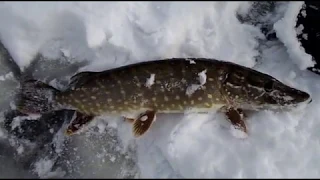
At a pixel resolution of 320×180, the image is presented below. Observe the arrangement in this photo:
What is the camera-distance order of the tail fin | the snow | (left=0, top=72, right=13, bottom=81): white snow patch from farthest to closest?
(left=0, top=72, right=13, bottom=81): white snow patch
the tail fin
the snow

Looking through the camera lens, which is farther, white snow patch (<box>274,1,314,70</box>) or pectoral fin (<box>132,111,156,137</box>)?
white snow patch (<box>274,1,314,70</box>)

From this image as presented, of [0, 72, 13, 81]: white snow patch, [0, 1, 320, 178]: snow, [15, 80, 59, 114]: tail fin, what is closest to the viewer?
[0, 1, 320, 178]: snow

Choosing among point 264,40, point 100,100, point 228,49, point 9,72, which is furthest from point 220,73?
point 9,72

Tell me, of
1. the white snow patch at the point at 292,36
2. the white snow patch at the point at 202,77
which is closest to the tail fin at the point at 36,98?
the white snow patch at the point at 202,77

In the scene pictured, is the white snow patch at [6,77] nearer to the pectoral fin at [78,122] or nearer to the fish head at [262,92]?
the pectoral fin at [78,122]

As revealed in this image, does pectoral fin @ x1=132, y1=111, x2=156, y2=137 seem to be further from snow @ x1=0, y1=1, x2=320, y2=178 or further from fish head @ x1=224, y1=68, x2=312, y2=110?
fish head @ x1=224, y1=68, x2=312, y2=110

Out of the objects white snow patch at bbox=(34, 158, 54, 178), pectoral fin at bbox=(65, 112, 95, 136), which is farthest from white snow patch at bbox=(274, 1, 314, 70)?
white snow patch at bbox=(34, 158, 54, 178)

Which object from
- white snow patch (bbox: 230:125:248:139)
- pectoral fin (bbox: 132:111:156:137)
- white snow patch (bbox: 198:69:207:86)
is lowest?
pectoral fin (bbox: 132:111:156:137)
